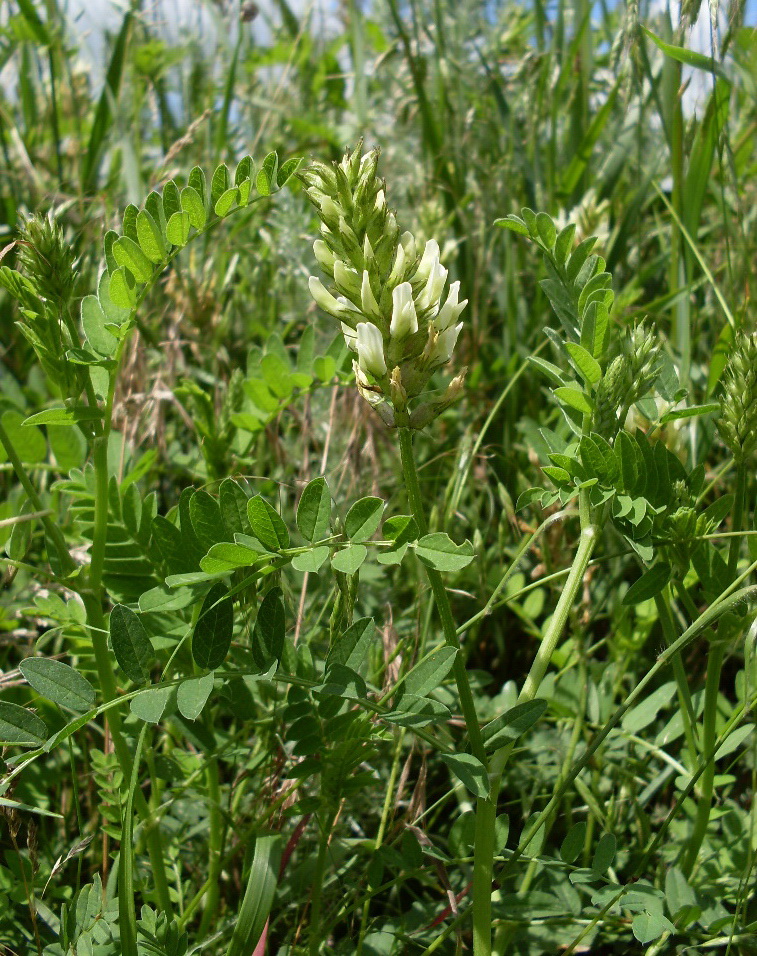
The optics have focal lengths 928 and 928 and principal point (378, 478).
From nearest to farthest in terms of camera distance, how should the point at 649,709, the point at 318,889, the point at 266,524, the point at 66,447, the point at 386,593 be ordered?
the point at 266,524
the point at 318,889
the point at 649,709
the point at 66,447
the point at 386,593

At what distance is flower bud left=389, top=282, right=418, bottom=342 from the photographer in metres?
1.04

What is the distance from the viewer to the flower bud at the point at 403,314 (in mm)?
1035

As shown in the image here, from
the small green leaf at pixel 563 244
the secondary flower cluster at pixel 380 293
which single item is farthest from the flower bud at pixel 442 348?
the small green leaf at pixel 563 244

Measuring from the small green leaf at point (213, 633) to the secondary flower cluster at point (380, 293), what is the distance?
0.32 m

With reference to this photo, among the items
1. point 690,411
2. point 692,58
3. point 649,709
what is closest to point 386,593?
point 649,709

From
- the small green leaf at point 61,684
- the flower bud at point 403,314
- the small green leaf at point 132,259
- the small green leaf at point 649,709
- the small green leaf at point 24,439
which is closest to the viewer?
the flower bud at point 403,314

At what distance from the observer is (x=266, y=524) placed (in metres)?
1.14

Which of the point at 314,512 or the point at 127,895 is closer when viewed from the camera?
the point at 127,895

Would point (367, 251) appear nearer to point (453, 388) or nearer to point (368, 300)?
point (368, 300)

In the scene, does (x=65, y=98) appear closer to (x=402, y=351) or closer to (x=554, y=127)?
(x=554, y=127)

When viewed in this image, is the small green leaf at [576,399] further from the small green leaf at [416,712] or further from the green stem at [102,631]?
the green stem at [102,631]

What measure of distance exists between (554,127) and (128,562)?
157 centimetres

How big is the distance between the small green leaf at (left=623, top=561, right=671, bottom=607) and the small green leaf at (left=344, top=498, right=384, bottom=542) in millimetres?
381

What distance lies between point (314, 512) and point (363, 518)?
0.07 m
